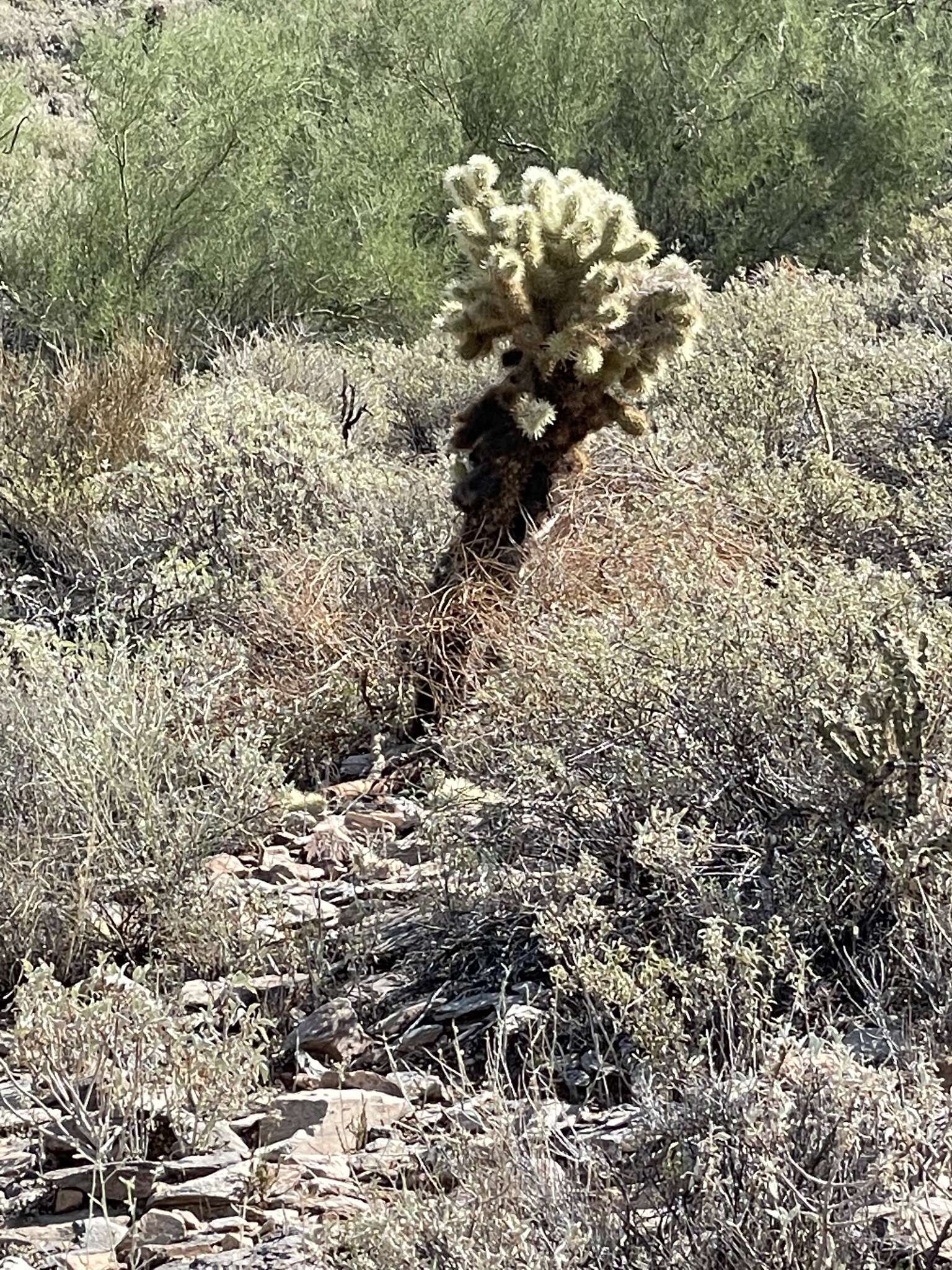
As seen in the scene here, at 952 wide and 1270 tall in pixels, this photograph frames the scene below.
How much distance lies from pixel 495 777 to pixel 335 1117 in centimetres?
114

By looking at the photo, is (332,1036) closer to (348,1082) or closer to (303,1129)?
(348,1082)

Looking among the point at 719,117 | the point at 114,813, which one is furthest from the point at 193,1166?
the point at 719,117

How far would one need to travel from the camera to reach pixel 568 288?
502 centimetres

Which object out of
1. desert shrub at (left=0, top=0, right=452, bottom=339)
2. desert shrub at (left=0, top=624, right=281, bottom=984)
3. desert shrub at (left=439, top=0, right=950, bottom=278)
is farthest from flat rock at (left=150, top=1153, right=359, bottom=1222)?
desert shrub at (left=439, top=0, right=950, bottom=278)

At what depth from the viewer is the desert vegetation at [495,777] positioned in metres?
2.36

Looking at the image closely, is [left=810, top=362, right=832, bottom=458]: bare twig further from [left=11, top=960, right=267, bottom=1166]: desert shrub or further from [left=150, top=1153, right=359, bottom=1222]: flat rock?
[left=150, top=1153, right=359, bottom=1222]: flat rock

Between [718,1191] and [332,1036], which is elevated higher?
[718,1191]

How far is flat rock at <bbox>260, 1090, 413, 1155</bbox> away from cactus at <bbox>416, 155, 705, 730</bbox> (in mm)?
2067

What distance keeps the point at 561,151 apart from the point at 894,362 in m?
7.58

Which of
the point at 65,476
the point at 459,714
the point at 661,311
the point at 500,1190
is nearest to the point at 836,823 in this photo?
the point at 500,1190

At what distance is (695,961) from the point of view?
3.00 metres

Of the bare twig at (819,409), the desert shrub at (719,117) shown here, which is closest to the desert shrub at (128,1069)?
the bare twig at (819,409)

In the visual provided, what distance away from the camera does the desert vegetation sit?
7.74 feet

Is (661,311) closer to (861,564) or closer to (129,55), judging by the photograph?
(861,564)
